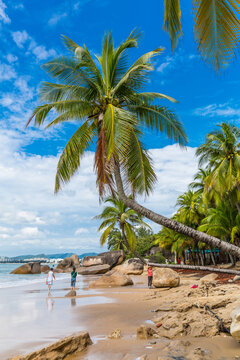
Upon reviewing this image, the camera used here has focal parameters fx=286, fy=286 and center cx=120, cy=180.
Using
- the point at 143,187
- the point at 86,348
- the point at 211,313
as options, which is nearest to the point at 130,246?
the point at 143,187

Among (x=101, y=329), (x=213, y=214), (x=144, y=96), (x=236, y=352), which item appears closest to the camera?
(x=236, y=352)

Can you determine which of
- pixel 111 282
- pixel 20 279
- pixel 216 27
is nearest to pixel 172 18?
pixel 216 27

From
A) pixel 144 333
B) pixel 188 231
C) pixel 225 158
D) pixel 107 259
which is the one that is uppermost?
pixel 225 158

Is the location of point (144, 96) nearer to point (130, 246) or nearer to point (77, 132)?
point (77, 132)

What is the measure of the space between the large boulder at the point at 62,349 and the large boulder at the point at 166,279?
9.78m

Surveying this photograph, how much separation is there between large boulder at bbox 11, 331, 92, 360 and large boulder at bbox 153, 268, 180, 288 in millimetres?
9785

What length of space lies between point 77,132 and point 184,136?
11.9 ft

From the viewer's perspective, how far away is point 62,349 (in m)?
4.58

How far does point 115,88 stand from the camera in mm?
9188

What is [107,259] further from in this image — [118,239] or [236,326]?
[236,326]

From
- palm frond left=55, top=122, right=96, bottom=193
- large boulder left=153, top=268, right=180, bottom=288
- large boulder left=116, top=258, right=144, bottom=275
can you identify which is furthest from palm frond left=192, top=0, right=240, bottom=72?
large boulder left=116, top=258, right=144, bottom=275

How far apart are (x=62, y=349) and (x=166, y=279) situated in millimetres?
10324

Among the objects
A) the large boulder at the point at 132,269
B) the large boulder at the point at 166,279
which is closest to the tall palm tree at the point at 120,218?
Result: the large boulder at the point at 132,269

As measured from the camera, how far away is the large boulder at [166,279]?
14.1 m
